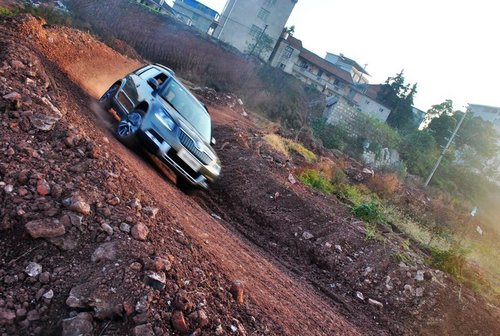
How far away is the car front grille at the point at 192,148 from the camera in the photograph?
23.2 feet

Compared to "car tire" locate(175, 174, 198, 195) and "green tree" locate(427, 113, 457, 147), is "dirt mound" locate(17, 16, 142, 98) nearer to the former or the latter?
"car tire" locate(175, 174, 198, 195)

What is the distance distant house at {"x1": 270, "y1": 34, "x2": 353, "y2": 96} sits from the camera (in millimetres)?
52281

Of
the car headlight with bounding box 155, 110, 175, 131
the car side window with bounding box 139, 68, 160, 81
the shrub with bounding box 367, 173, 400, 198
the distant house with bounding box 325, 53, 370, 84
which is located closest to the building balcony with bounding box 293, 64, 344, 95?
the distant house with bounding box 325, 53, 370, 84

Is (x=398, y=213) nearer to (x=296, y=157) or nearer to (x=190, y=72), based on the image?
(x=296, y=157)

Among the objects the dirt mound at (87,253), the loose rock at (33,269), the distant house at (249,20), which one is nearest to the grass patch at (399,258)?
the dirt mound at (87,253)

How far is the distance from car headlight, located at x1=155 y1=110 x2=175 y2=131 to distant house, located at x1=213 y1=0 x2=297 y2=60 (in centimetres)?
4503

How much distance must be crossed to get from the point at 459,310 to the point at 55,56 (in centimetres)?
1165

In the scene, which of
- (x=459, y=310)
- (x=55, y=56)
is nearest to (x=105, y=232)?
(x=459, y=310)

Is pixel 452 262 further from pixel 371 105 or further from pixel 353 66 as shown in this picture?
pixel 353 66

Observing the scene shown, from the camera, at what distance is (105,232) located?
11.8 feet

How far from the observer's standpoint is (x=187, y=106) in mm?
8133

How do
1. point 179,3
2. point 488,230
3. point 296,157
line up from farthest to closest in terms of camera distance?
1. point 179,3
2. point 488,230
3. point 296,157

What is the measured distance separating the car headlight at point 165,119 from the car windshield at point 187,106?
0.72m

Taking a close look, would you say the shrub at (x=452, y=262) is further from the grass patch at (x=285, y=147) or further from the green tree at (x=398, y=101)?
the green tree at (x=398, y=101)
